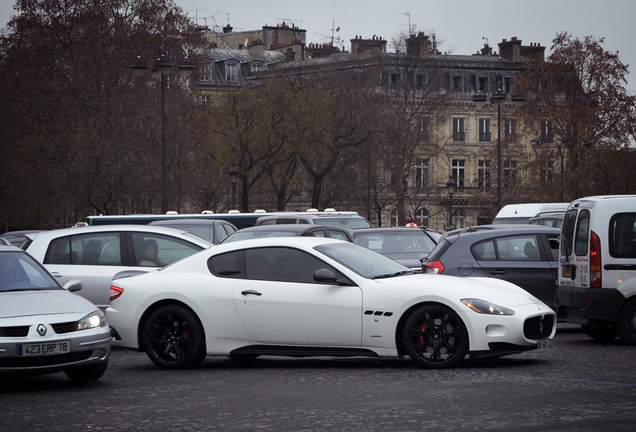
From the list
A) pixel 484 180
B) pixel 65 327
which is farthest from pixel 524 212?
pixel 484 180

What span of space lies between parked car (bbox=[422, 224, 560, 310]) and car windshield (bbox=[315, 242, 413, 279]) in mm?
3530

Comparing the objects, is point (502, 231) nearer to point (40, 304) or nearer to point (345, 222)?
point (40, 304)

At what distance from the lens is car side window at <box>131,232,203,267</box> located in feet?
56.0

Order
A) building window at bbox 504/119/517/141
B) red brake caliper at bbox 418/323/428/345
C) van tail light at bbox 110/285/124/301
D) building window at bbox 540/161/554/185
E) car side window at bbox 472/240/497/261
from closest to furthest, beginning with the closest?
red brake caliper at bbox 418/323/428/345, van tail light at bbox 110/285/124/301, car side window at bbox 472/240/497/261, building window at bbox 540/161/554/185, building window at bbox 504/119/517/141

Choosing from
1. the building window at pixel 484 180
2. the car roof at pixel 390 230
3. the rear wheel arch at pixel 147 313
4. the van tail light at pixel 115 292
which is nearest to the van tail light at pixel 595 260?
the rear wheel arch at pixel 147 313

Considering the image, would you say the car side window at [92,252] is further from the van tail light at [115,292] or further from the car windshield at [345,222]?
the car windshield at [345,222]

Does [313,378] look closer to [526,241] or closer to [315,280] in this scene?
[315,280]

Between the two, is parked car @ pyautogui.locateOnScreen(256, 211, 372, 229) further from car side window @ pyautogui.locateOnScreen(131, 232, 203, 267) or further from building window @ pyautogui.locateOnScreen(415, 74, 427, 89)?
building window @ pyautogui.locateOnScreen(415, 74, 427, 89)

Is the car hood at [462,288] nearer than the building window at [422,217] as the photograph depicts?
Yes

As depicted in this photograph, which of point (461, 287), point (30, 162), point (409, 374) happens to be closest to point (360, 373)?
point (409, 374)

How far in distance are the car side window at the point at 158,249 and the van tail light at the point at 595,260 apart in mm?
5291

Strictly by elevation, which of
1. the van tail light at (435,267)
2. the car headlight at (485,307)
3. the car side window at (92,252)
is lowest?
the car headlight at (485,307)

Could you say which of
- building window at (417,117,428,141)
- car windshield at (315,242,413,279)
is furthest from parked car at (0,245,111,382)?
building window at (417,117,428,141)

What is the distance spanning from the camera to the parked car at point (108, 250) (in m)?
17.0
